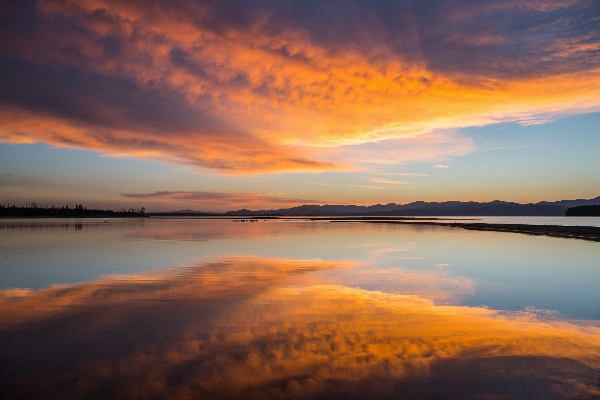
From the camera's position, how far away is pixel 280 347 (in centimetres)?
876

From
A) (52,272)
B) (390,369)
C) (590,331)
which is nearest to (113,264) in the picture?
(52,272)

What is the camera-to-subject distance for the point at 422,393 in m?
6.57

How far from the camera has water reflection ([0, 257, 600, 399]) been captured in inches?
267

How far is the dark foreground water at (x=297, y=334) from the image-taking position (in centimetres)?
688

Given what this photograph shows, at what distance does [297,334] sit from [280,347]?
1.03 metres

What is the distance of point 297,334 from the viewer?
9.73 metres

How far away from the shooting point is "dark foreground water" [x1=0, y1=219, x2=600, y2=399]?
22.6 feet

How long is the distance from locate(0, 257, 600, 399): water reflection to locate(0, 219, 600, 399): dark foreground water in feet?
0.12

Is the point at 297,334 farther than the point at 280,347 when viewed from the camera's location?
Yes

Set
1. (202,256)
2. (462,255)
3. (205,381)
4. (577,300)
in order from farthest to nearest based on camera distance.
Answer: (462,255) → (202,256) → (577,300) → (205,381)

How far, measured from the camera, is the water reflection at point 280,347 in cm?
679

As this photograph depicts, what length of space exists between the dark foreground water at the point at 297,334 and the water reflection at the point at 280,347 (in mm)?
36

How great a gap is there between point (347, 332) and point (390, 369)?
7.97ft

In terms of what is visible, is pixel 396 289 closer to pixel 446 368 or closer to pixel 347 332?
pixel 347 332
